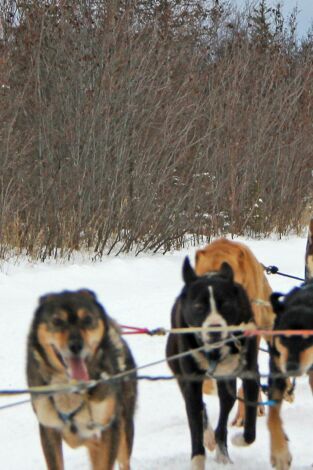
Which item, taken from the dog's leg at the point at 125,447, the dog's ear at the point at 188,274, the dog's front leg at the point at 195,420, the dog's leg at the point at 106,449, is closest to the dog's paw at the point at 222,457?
the dog's front leg at the point at 195,420

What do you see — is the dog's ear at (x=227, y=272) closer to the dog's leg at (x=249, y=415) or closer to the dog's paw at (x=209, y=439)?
the dog's leg at (x=249, y=415)

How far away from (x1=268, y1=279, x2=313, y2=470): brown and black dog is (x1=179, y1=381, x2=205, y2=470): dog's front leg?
36 cm

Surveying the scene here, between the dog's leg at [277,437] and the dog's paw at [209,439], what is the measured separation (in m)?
0.70

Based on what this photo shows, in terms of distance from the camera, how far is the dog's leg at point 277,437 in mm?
3939

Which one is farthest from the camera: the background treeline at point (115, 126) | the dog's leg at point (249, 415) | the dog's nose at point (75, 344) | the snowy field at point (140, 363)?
the background treeline at point (115, 126)

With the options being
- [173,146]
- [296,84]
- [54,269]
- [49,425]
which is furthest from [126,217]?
[49,425]

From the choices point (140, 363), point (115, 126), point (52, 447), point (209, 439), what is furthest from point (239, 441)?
point (115, 126)

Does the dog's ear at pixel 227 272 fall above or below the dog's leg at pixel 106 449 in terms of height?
above

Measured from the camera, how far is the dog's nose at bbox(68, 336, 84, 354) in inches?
126

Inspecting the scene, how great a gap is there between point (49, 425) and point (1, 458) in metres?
1.40

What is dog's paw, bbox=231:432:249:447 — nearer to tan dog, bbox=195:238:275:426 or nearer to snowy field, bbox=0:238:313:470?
snowy field, bbox=0:238:313:470

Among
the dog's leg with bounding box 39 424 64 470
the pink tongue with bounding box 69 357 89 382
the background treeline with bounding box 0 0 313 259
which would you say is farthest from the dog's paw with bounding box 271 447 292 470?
the background treeline with bounding box 0 0 313 259

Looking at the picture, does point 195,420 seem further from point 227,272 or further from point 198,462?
point 227,272

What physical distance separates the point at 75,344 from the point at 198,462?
1.22 metres
